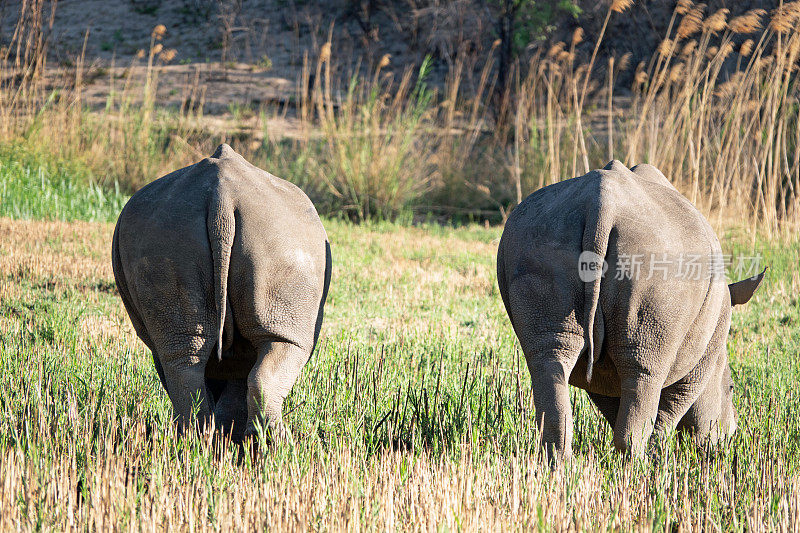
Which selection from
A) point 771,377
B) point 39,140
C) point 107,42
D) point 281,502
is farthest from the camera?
point 107,42

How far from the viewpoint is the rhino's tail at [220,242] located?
3133 mm

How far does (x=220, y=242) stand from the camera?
10.3 feet

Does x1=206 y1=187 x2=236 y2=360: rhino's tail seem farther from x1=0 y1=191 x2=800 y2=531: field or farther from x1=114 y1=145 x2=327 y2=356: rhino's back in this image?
x1=0 y1=191 x2=800 y2=531: field

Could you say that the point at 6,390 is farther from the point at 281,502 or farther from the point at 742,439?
the point at 742,439

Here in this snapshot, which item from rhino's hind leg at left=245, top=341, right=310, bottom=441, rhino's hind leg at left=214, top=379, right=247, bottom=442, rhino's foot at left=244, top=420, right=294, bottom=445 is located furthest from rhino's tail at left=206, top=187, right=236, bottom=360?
rhino's hind leg at left=214, top=379, right=247, bottom=442

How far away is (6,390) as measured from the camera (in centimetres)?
407

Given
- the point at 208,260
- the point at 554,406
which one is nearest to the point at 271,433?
the point at 208,260

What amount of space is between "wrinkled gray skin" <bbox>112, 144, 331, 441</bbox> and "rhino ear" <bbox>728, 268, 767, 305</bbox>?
6.13ft

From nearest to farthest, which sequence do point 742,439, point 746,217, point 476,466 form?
point 476,466 → point 742,439 → point 746,217

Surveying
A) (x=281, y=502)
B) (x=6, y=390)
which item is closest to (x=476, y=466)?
(x=281, y=502)

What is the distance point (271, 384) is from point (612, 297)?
137cm

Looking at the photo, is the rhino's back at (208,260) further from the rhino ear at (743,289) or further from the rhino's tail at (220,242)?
the rhino ear at (743,289)

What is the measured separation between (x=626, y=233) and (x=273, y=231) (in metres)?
1.37

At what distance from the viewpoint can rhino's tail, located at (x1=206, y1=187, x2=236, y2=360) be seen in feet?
10.3
